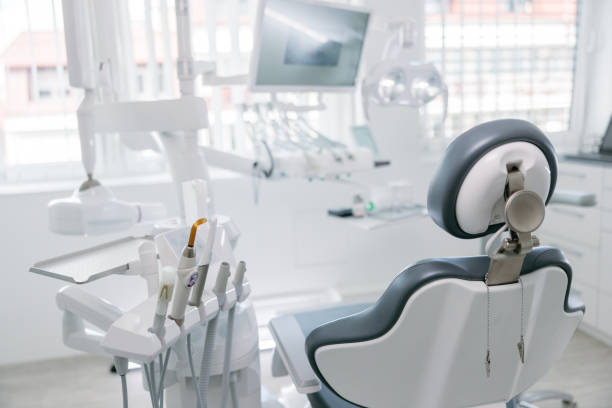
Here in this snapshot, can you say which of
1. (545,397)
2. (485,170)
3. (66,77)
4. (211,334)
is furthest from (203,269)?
(66,77)

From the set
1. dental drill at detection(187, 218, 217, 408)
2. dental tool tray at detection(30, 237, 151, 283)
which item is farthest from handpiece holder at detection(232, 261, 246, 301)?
dental tool tray at detection(30, 237, 151, 283)

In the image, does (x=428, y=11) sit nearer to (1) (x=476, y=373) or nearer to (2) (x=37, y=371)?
(1) (x=476, y=373)

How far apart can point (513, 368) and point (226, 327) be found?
646 millimetres

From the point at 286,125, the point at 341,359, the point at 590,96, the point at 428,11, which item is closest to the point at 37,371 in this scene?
the point at 286,125

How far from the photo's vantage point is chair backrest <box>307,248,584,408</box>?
0.99 metres

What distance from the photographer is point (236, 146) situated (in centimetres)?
291

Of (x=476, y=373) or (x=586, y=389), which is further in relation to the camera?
(x=586, y=389)

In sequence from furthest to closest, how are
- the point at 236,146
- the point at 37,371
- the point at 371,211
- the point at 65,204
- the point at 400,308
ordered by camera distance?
the point at 236,146, the point at 37,371, the point at 371,211, the point at 65,204, the point at 400,308

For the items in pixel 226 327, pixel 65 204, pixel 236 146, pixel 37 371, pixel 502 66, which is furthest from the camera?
pixel 502 66

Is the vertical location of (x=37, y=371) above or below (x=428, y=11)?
below

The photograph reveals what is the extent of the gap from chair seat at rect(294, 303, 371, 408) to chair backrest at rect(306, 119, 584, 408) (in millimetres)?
112

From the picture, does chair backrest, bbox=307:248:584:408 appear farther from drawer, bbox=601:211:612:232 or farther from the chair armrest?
drawer, bbox=601:211:612:232

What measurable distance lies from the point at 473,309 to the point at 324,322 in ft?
1.73

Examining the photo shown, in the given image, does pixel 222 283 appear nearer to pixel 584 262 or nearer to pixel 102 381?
pixel 102 381
